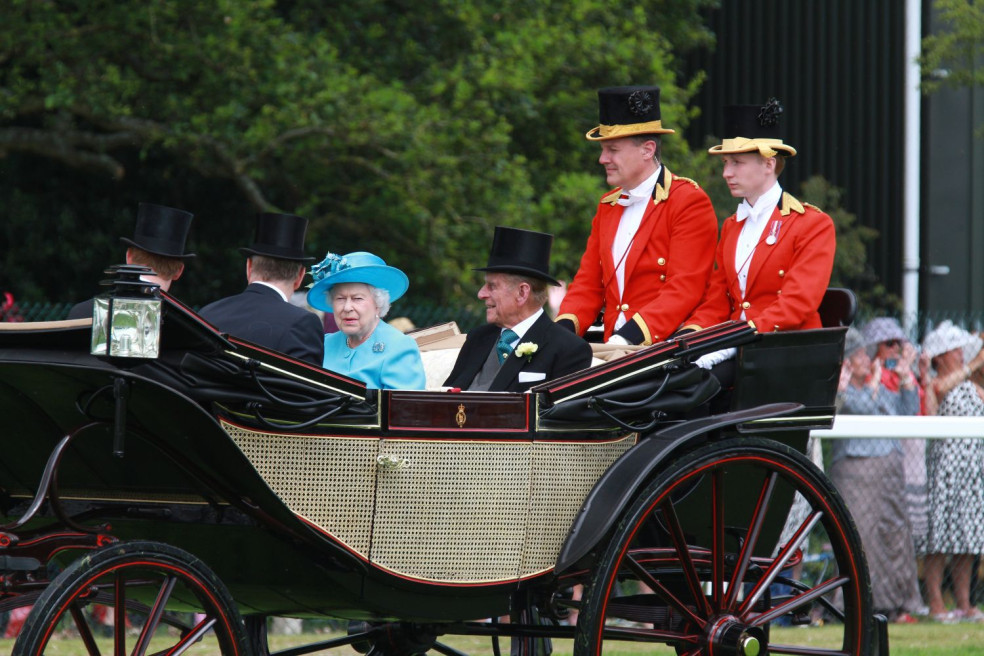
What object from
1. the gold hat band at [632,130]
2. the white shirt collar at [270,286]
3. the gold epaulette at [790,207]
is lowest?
the white shirt collar at [270,286]

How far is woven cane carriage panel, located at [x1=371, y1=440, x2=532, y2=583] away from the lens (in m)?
3.96

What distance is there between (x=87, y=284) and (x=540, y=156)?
429 centimetres

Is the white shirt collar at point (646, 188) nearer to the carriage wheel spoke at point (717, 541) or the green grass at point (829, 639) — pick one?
the carriage wheel spoke at point (717, 541)

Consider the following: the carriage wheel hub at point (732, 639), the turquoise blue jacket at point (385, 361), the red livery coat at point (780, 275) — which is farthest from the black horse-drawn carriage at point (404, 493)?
the turquoise blue jacket at point (385, 361)

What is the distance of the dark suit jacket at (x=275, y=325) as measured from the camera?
4492 mm

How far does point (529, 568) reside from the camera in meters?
4.19

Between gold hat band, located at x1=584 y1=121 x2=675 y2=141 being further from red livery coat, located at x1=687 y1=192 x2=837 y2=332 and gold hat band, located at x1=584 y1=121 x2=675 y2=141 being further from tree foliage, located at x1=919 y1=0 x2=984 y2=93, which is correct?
tree foliage, located at x1=919 y1=0 x2=984 y2=93

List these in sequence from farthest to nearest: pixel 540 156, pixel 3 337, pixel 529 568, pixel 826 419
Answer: pixel 540 156, pixel 826 419, pixel 529 568, pixel 3 337

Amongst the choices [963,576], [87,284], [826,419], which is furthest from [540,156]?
[826,419]

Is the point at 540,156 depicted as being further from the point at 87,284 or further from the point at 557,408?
the point at 557,408

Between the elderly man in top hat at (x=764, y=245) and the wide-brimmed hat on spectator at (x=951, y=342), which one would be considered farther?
the wide-brimmed hat on spectator at (x=951, y=342)

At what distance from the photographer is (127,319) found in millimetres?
3354

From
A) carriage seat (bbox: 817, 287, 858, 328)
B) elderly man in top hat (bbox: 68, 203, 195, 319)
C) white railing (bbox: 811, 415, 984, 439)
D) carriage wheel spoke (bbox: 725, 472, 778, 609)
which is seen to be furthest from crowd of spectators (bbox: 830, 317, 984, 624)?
elderly man in top hat (bbox: 68, 203, 195, 319)

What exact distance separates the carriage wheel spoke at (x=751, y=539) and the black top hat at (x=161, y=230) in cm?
203
